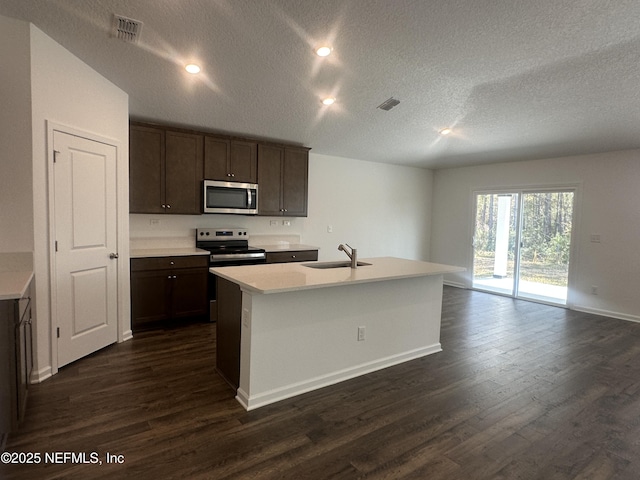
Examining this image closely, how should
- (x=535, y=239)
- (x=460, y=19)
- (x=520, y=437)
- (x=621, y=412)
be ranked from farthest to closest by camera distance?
(x=535, y=239) → (x=621, y=412) → (x=460, y=19) → (x=520, y=437)

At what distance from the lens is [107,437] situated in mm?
2029

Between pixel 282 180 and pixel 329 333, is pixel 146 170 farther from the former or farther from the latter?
pixel 329 333

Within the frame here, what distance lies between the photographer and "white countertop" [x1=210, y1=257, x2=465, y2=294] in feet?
7.55

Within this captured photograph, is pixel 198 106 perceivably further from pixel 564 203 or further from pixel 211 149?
pixel 564 203

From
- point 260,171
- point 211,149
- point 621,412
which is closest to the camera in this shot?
point 621,412

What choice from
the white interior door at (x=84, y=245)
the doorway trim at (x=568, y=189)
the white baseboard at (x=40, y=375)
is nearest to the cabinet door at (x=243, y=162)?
the white interior door at (x=84, y=245)

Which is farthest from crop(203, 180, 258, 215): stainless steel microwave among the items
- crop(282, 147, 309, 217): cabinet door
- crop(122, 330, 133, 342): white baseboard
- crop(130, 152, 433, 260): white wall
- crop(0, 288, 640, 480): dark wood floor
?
crop(0, 288, 640, 480): dark wood floor

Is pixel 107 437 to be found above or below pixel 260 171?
below

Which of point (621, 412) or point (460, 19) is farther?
point (621, 412)

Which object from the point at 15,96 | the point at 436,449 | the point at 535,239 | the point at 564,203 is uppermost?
the point at 15,96

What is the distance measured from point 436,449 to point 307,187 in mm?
3931

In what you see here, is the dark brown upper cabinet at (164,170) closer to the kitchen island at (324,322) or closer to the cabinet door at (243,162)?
the cabinet door at (243,162)

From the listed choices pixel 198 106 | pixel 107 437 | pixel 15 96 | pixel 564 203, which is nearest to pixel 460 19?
pixel 198 106

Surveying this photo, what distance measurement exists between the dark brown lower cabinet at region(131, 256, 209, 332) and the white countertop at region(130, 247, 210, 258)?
0.04m
